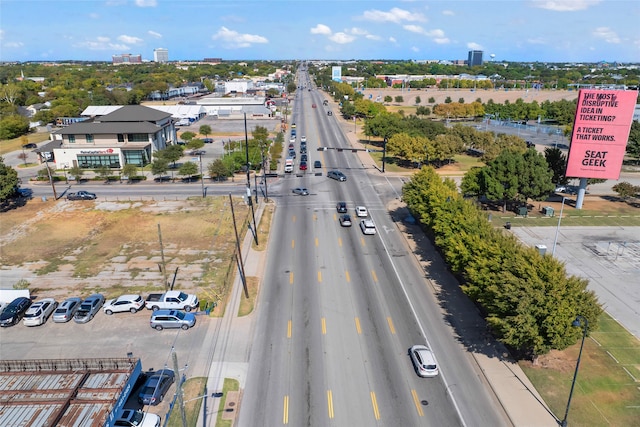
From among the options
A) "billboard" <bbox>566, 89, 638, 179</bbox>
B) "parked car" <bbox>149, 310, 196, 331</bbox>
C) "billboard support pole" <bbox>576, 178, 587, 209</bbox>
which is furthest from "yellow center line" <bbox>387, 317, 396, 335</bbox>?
"billboard support pole" <bbox>576, 178, 587, 209</bbox>

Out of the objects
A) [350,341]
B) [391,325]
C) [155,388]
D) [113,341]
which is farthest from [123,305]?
[391,325]

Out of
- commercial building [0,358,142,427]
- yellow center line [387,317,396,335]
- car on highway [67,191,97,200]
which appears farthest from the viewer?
car on highway [67,191,97,200]

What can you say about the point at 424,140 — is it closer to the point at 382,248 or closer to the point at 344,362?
the point at 382,248

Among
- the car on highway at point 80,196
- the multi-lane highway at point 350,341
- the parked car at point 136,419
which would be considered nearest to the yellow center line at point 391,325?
the multi-lane highway at point 350,341

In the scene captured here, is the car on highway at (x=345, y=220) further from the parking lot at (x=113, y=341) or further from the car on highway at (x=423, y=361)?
the car on highway at (x=423, y=361)

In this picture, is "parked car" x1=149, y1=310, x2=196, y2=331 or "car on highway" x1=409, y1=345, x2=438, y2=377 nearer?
"car on highway" x1=409, y1=345, x2=438, y2=377

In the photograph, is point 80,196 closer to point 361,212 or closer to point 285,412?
point 361,212

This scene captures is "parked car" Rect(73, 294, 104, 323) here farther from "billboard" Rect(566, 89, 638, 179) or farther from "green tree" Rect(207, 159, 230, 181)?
"billboard" Rect(566, 89, 638, 179)
